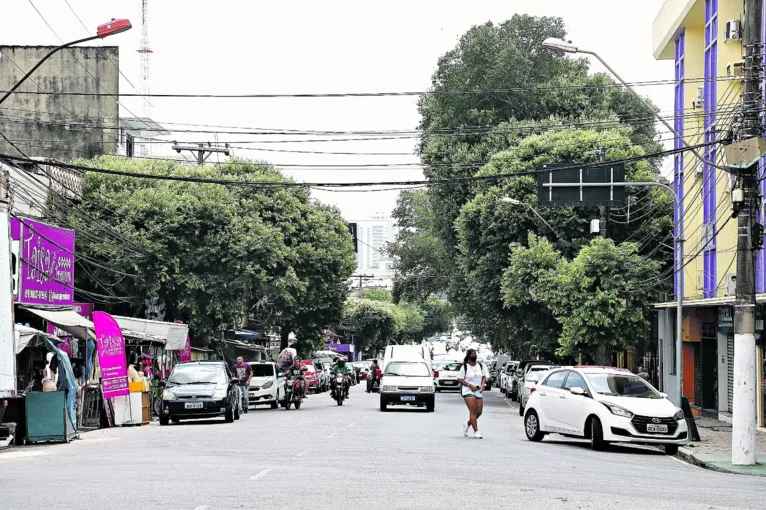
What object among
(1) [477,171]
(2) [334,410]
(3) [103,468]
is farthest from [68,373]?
(1) [477,171]

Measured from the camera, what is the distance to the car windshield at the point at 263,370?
40281mm

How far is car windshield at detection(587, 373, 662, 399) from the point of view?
72.8 feet

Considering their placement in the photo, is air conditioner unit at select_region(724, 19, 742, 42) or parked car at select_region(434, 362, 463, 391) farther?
parked car at select_region(434, 362, 463, 391)

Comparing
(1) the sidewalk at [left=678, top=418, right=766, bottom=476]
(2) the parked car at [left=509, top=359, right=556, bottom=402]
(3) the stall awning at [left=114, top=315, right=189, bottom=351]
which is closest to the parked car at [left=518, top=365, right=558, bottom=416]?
(2) the parked car at [left=509, top=359, right=556, bottom=402]

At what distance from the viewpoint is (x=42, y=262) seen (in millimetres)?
30328

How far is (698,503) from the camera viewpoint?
12.4 metres

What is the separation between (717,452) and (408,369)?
1579cm

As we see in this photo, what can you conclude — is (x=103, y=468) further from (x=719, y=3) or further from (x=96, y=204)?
(x=96, y=204)

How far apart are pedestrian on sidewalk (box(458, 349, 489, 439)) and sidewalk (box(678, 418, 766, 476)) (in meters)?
4.12

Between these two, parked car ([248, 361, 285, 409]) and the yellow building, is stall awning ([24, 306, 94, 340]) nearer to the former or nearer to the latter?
parked car ([248, 361, 285, 409])

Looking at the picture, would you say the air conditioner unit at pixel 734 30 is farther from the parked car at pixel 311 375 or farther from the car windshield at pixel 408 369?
the parked car at pixel 311 375

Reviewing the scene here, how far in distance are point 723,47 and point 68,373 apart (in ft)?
68.0

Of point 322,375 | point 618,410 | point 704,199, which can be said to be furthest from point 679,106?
point 322,375

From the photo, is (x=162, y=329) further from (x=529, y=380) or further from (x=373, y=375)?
(x=373, y=375)
